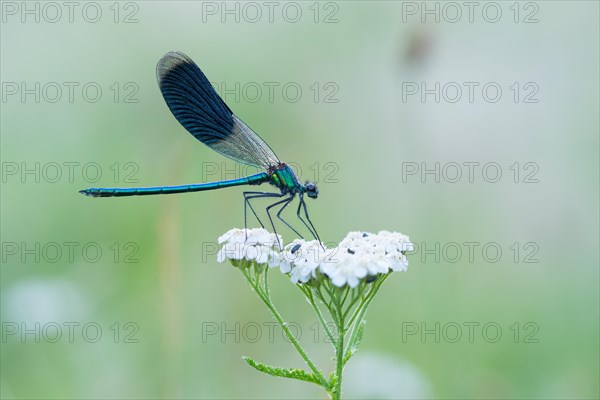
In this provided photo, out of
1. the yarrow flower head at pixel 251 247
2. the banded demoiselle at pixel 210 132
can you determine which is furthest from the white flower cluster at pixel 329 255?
the banded demoiselle at pixel 210 132

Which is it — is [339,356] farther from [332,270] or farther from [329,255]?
[329,255]

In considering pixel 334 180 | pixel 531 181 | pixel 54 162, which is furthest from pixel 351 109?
pixel 54 162

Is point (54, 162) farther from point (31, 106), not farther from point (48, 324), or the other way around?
point (48, 324)

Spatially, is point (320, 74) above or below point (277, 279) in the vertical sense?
above

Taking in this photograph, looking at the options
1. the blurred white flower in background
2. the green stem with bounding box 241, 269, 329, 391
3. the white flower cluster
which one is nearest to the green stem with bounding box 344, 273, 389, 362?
the white flower cluster

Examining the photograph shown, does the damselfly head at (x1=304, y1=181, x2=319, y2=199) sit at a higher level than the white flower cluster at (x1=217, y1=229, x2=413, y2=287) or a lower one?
higher

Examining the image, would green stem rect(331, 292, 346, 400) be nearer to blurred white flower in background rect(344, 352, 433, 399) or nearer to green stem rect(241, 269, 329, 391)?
green stem rect(241, 269, 329, 391)

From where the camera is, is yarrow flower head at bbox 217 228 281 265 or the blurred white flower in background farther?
the blurred white flower in background

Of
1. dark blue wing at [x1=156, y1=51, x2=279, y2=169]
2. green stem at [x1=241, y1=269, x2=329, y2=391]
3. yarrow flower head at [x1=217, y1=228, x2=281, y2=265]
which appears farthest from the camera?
dark blue wing at [x1=156, y1=51, x2=279, y2=169]
